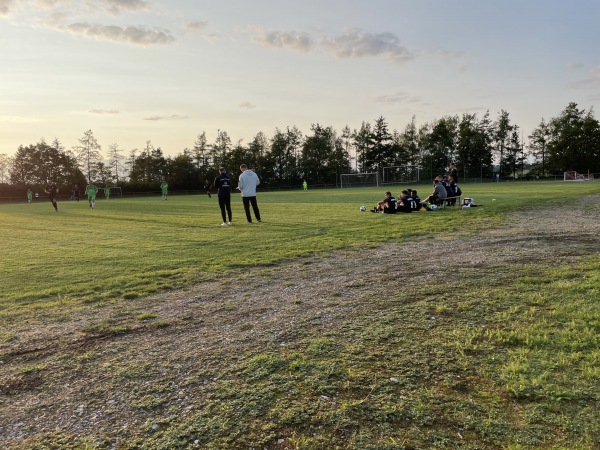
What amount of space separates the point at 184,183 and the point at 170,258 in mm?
62687

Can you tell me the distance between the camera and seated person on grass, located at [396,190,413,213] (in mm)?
16469

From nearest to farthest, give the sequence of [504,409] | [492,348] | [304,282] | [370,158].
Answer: [504,409] < [492,348] < [304,282] < [370,158]

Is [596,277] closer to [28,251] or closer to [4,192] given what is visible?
[28,251]

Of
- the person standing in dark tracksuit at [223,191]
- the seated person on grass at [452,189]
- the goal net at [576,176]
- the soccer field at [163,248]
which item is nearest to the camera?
the soccer field at [163,248]

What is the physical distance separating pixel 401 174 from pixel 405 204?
2206 inches

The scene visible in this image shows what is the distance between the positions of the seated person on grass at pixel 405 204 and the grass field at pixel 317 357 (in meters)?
9.05

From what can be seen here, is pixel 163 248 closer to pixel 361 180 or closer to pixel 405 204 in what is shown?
pixel 405 204

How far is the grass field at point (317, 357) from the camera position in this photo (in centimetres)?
263

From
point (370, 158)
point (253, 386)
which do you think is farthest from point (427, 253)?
point (370, 158)

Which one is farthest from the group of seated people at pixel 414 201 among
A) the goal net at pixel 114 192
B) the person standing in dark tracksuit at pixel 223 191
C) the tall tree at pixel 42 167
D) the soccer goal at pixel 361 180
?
the tall tree at pixel 42 167

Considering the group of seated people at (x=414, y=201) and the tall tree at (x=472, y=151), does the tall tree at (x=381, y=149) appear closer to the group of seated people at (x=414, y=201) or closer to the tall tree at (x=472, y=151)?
the tall tree at (x=472, y=151)

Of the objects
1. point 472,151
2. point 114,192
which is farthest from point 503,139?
point 114,192

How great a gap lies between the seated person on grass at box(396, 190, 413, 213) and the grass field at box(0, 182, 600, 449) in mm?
9055

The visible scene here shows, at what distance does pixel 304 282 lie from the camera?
632 centimetres
